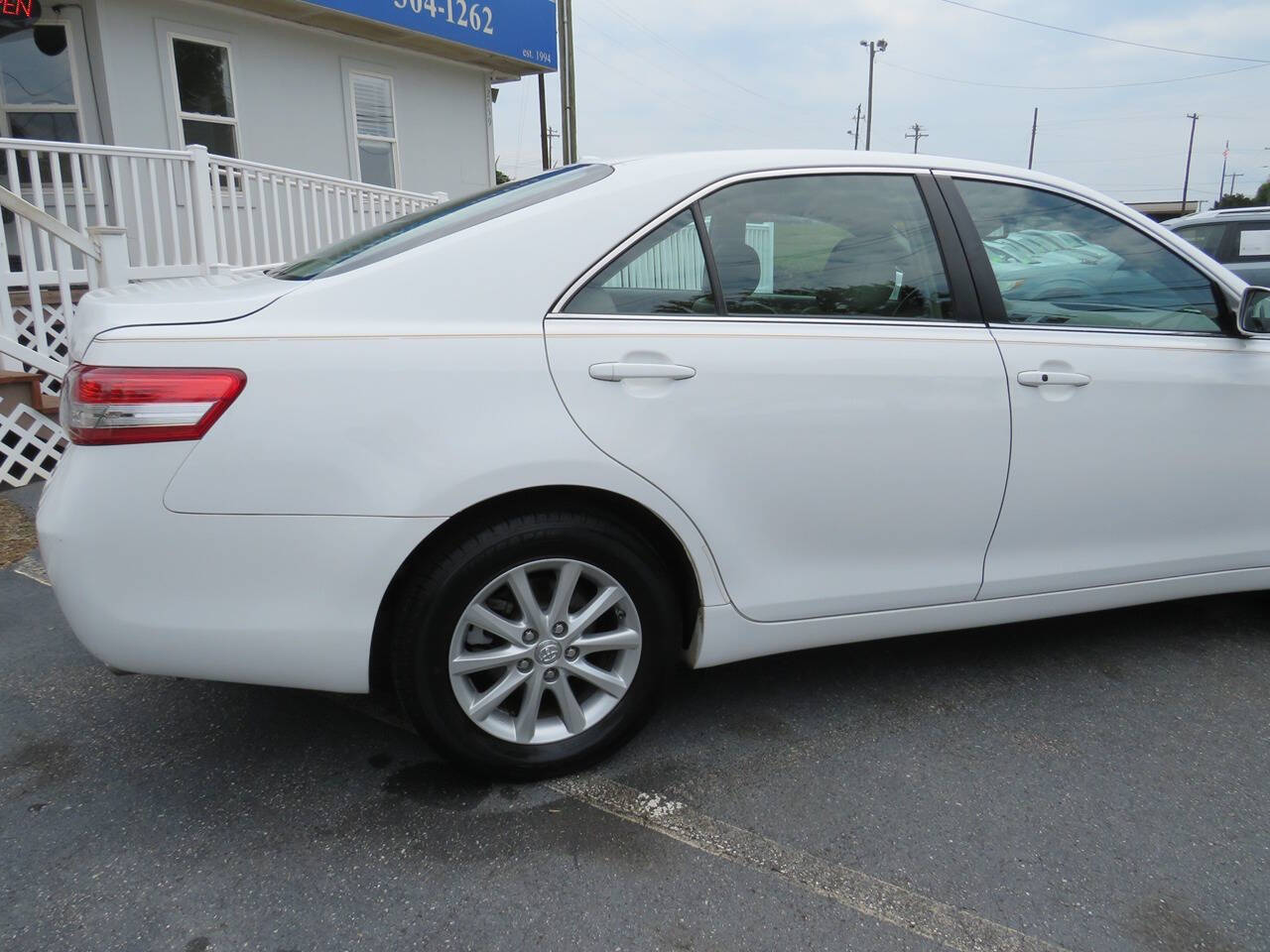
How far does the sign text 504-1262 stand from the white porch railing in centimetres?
215

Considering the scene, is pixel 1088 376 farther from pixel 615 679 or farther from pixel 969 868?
pixel 615 679

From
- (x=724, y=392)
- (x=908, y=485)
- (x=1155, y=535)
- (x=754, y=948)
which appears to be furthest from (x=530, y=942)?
(x=1155, y=535)

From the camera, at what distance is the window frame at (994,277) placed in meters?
2.76

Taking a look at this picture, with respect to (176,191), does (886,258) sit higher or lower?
lower

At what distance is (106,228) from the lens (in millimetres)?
5562

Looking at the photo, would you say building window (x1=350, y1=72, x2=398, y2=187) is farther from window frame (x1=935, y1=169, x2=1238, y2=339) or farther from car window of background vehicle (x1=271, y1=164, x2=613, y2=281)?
window frame (x1=935, y1=169, x2=1238, y2=339)

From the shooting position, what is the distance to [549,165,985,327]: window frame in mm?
2393

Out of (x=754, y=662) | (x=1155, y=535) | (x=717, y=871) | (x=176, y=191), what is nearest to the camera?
(x=717, y=871)

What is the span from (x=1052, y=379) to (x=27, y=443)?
5473 millimetres

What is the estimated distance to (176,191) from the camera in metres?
8.38

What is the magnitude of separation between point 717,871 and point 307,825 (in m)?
1.01

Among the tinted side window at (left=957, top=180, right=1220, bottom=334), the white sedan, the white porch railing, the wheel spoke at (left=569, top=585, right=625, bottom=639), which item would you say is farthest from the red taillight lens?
the white porch railing

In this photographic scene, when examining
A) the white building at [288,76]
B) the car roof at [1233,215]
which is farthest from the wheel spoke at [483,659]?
the car roof at [1233,215]

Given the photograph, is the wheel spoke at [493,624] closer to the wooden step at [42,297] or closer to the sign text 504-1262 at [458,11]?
the wooden step at [42,297]
